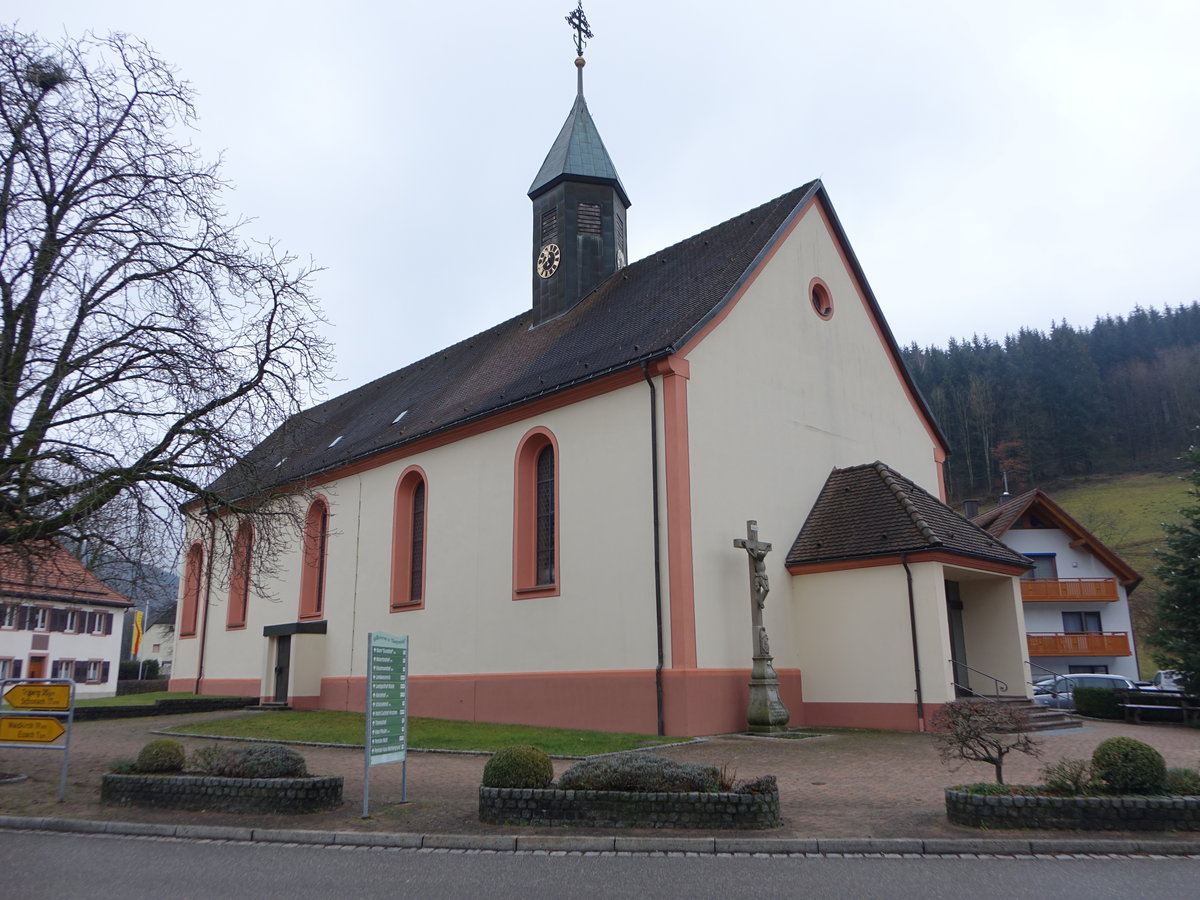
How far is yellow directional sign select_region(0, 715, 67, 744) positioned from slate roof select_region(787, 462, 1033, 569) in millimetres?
12304

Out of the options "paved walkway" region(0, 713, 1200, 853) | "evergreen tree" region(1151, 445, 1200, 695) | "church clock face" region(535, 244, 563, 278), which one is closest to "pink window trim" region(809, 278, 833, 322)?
"church clock face" region(535, 244, 563, 278)

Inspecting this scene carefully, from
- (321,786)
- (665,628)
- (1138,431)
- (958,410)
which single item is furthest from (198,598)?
(1138,431)

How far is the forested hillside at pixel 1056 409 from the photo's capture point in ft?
242

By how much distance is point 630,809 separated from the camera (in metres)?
8.27

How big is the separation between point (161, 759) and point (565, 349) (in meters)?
12.7

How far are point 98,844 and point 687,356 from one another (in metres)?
11.4

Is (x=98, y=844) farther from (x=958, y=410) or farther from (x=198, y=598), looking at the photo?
(x=958, y=410)

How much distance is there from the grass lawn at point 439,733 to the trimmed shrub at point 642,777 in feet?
14.1

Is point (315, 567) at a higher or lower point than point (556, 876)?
higher

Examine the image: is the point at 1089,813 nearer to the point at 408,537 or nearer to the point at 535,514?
the point at 535,514

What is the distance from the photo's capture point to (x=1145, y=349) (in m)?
83.2

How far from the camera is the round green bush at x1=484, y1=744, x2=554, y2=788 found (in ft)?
28.6

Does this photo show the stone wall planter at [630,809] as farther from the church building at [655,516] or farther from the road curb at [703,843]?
the church building at [655,516]

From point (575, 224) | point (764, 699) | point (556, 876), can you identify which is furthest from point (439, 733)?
point (575, 224)
